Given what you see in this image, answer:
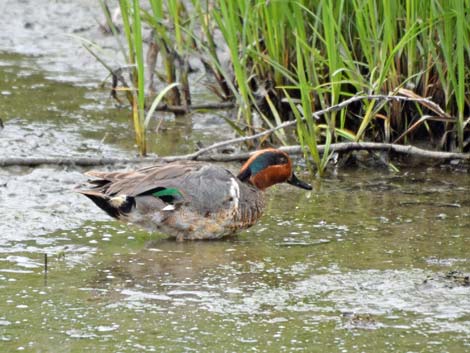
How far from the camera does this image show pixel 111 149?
8.09 m

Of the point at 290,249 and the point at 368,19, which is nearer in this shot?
the point at 290,249

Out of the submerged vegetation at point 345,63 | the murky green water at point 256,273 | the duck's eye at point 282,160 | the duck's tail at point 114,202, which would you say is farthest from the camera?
the submerged vegetation at point 345,63

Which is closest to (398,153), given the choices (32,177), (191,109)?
(191,109)

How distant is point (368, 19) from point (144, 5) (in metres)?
4.76

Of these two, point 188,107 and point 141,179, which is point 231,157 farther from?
point 141,179

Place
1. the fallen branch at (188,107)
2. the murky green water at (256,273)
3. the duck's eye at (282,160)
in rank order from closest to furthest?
the murky green water at (256,273) → the duck's eye at (282,160) → the fallen branch at (188,107)

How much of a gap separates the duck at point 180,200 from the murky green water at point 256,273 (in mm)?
107

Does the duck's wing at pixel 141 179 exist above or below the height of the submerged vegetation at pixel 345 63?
below

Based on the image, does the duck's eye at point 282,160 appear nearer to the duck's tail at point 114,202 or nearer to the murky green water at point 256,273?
the murky green water at point 256,273

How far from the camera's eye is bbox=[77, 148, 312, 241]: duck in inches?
241

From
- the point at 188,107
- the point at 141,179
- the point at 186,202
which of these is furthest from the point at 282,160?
the point at 188,107

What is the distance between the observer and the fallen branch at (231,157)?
7309 millimetres

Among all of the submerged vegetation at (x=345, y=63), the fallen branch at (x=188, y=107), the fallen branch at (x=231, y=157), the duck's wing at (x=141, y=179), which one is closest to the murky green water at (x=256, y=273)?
the fallen branch at (x=231, y=157)

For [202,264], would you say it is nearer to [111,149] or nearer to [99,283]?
[99,283]
